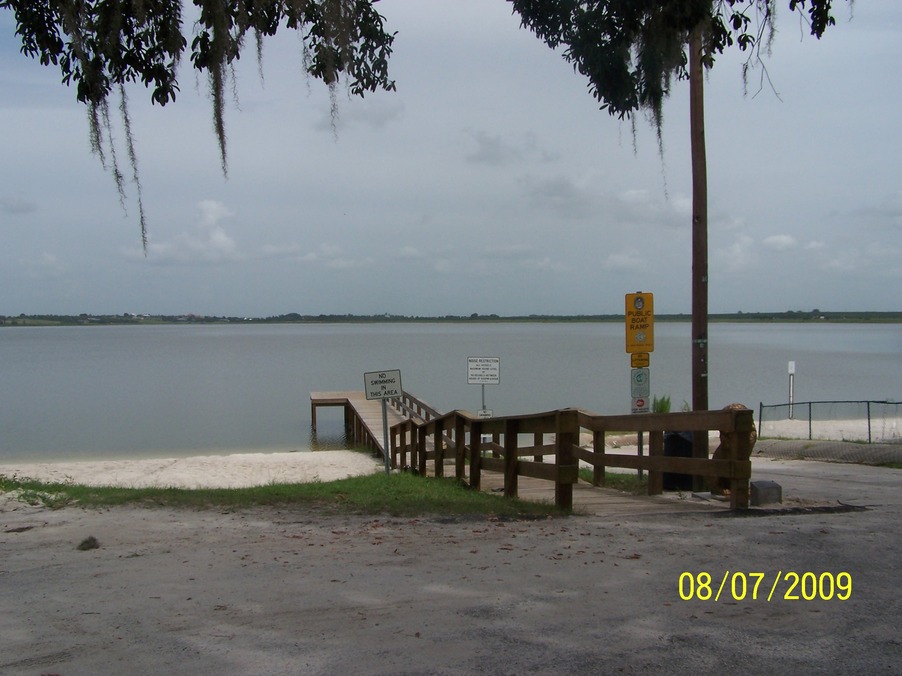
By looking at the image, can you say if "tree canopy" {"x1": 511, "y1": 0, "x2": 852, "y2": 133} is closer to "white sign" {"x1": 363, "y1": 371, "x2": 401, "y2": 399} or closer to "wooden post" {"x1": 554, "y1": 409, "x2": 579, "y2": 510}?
"wooden post" {"x1": 554, "y1": 409, "x2": 579, "y2": 510}

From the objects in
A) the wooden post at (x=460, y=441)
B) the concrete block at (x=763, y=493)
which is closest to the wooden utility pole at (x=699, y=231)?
the concrete block at (x=763, y=493)

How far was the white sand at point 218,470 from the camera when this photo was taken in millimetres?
20359

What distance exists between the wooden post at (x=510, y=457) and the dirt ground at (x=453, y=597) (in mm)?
1407

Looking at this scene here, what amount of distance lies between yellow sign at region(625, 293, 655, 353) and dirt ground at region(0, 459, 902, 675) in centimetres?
409

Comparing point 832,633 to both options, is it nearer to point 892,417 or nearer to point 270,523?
point 270,523

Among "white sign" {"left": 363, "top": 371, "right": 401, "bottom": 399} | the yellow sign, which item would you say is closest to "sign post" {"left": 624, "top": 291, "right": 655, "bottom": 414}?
the yellow sign

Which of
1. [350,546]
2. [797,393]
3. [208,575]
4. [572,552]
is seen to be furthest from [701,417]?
[797,393]

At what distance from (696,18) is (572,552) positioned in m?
4.22

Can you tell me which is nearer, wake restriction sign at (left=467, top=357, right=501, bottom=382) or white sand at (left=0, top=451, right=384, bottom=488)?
white sand at (left=0, top=451, right=384, bottom=488)

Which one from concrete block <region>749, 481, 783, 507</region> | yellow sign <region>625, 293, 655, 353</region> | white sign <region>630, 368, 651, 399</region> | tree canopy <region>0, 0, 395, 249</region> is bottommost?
concrete block <region>749, 481, 783, 507</region>

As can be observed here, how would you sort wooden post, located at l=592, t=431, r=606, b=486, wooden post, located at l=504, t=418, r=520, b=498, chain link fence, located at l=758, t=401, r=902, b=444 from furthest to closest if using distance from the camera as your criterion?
→ 1. chain link fence, located at l=758, t=401, r=902, b=444
2. wooden post, located at l=592, t=431, r=606, b=486
3. wooden post, located at l=504, t=418, r=520, b=498

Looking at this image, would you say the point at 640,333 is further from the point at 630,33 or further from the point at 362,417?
the point at 362,417

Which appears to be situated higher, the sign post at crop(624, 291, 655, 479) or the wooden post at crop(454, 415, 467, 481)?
the sign post at crop(624, 291, 655, 479)

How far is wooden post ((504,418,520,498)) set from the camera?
928 cm
